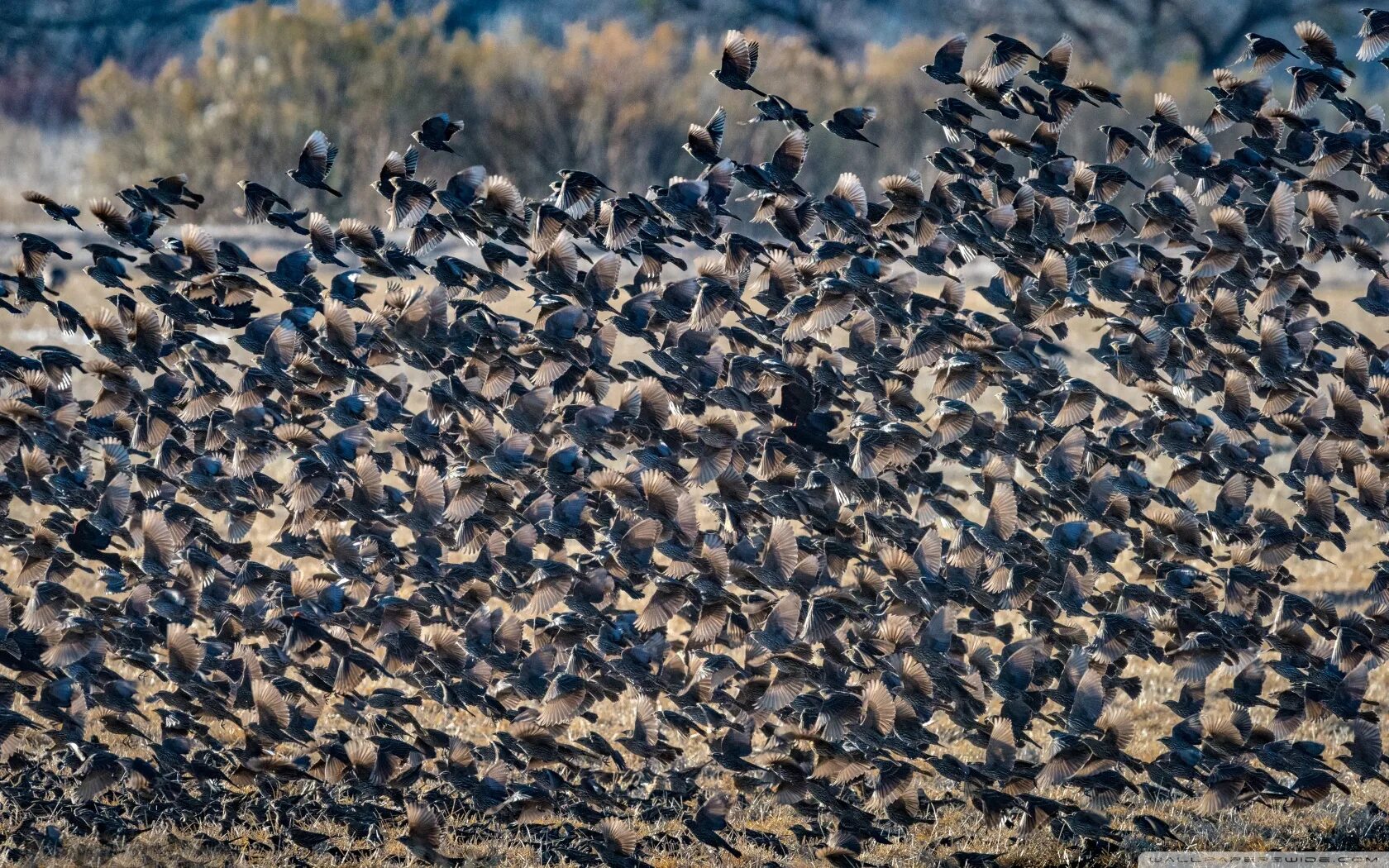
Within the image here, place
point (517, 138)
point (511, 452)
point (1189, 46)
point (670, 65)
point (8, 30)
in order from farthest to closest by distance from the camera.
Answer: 1. point (8, 30)
2. point (1189, 46)
3. point (670, 65)
4. point (517, 138)
5. point (511, 452)

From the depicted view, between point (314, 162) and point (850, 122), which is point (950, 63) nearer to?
point (850, 122)

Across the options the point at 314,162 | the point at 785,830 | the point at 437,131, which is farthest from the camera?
the point at 785,830

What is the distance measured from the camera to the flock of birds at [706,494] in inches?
194

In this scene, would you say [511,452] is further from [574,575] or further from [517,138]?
[517,138]

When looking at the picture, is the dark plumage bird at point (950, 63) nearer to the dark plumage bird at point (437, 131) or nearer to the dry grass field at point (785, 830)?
the dark plumage bird at point (437, 131)

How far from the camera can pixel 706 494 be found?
5.15 m

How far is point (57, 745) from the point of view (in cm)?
530

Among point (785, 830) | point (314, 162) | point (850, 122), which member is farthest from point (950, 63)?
point (785, 830)

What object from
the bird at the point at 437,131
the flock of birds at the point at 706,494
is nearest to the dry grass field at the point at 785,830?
A: the flock of birds at the point at 706,494

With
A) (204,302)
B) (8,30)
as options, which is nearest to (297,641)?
(204,302)

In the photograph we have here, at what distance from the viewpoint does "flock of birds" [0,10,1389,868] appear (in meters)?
4.93

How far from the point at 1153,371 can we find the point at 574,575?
2.01 metres

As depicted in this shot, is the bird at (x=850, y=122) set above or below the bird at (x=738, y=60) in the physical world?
below

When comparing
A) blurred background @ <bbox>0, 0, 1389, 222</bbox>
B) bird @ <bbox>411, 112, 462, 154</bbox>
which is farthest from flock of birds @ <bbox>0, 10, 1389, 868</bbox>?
blurred background @ <bbox>0, 0, 1389, 222</bbox>
